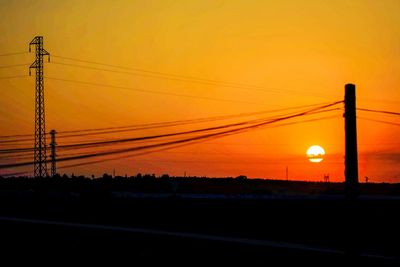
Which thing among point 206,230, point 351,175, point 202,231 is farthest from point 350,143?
point 206,230

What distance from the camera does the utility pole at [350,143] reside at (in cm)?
1755

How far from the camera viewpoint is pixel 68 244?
26141 mm

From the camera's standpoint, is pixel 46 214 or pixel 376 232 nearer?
pixel 376 232

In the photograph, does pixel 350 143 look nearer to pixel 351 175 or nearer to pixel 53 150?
pixel 351 175

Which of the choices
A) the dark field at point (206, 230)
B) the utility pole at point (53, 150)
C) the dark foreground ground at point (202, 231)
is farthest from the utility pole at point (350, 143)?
the utility pole at point (53, 150)

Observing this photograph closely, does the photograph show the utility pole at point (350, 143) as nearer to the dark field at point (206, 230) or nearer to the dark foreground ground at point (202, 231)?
the dark field at point (206, 230)

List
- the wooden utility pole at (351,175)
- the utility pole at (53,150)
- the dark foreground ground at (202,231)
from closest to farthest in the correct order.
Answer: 1. the wooden utility pole at (351,175)
2. the dark foreground ground at (202,231)
3. the utility pole at (53,150)

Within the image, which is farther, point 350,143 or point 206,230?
point 206,230

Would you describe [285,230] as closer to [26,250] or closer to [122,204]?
[26,250]

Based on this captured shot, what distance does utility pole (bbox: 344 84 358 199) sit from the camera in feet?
57.6

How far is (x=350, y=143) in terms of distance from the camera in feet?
58.3

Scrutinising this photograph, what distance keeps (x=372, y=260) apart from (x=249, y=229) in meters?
25.2

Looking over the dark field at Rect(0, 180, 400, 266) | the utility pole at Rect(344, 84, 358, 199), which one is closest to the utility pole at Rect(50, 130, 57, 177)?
the dark field at Rect(0, 180, 400, 266)

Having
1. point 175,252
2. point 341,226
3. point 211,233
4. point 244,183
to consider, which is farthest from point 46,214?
point 244,183
